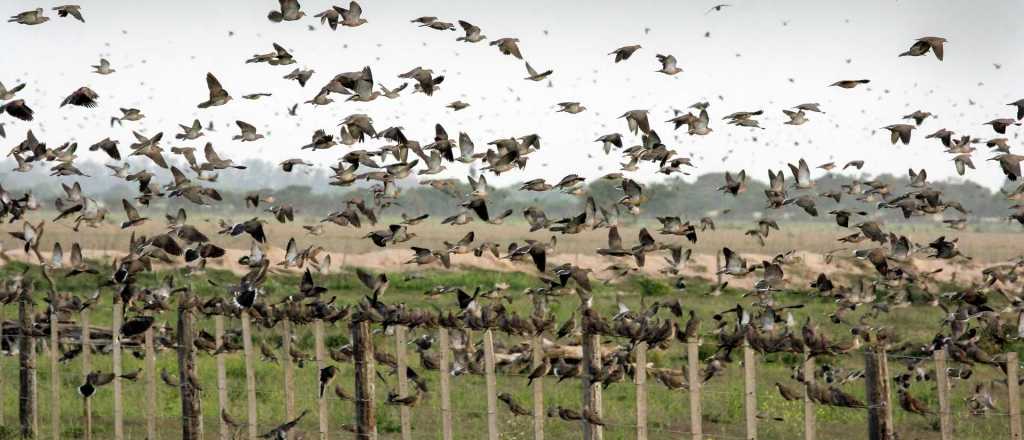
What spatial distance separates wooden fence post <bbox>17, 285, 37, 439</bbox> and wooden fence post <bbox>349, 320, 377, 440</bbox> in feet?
15.8

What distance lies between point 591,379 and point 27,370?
7482mm

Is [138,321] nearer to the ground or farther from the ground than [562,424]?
farther from the ground

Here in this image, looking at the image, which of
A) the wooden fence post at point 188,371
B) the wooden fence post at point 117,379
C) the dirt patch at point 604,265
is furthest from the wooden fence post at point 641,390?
the dirt patch at point 604,265

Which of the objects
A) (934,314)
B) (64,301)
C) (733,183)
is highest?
(733,183)

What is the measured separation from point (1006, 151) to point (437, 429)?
7882 millimetres

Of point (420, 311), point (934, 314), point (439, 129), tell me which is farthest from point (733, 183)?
point (934, 314)

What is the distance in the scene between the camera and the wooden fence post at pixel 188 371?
539 inches

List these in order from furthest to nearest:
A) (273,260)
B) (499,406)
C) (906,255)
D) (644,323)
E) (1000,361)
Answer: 1. (273,260)
2. (499,406)
3. (906,255)
4. (644,323)
5. (1000,361)

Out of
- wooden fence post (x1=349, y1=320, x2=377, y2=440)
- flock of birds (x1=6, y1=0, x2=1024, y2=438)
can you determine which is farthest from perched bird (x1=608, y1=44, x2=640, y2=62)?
wooden fence post (x1=349, y1=320, x2=377, y2=440)

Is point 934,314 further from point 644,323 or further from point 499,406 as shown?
point 644,323

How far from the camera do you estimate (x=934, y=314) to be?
33.5 m

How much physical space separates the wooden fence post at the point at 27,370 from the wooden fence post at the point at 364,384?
4.80 m

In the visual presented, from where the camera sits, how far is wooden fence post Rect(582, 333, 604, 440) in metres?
11.6

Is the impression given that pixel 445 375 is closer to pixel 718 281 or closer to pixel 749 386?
pixel 749 386
